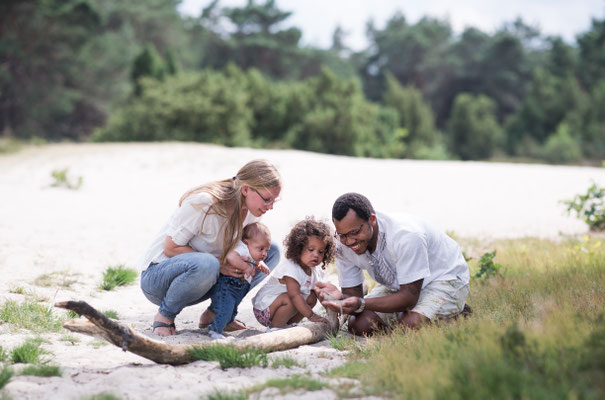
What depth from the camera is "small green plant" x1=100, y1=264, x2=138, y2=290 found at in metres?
6.93

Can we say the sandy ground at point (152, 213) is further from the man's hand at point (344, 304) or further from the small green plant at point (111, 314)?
the man's hand at point (344, 304)

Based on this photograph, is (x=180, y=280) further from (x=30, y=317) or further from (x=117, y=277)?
(x=117, y=277)

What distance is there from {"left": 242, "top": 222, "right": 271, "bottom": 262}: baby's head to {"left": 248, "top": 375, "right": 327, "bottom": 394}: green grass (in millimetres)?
1836

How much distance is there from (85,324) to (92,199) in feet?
32.6

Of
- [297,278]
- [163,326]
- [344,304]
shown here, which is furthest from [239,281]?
[344,304]

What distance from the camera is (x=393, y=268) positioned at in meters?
5.10

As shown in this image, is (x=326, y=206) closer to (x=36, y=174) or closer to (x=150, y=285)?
(x=150, y=285)

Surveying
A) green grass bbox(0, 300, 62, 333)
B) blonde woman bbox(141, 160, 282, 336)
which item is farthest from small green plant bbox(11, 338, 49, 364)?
blonde woman bbox(141, 160, 282, 336)

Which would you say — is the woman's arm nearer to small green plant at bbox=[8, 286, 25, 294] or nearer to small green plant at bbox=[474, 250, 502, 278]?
small green plant at bbox=[8, 286, 25, 294]

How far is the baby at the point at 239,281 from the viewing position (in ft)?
16.7

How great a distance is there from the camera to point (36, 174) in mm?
16047

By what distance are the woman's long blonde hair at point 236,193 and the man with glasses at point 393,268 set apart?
0.65 meters

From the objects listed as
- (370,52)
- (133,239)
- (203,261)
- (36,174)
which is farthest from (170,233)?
(370,52)

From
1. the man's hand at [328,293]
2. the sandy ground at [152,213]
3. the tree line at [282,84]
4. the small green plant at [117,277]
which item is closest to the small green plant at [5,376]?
the sandy ground at [152,213]
